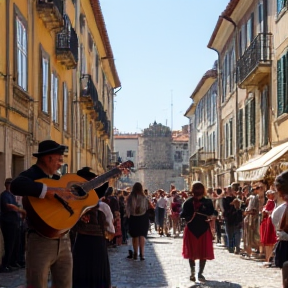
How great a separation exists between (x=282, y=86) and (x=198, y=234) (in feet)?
33.7

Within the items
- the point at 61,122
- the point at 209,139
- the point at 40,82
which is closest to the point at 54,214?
the point at 40,82

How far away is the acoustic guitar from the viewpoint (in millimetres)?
7223

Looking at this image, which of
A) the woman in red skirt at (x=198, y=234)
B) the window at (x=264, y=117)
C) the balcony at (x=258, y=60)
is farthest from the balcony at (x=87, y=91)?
the woman in red skirt at (x=198, y=234)

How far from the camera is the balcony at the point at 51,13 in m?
19.7

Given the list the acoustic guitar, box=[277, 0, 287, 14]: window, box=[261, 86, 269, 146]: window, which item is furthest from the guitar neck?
box=[261, 86, 269, 146]: window

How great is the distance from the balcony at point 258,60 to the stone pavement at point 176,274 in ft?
25.5

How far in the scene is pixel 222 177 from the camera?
40.1 metres

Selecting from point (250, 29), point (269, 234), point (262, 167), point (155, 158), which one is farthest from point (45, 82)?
point (155, 158)

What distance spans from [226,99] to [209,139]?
11152 millimetres

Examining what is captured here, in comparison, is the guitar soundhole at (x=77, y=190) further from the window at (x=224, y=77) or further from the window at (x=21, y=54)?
the window at (x=224, y=77)

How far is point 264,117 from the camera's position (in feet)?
88.0

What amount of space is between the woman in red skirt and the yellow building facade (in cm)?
417

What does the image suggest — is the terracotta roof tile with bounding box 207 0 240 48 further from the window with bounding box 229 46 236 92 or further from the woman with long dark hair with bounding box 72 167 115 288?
the woman with long dark hair with bounding box 72 167 115 288

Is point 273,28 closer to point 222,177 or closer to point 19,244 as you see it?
point 19,244
